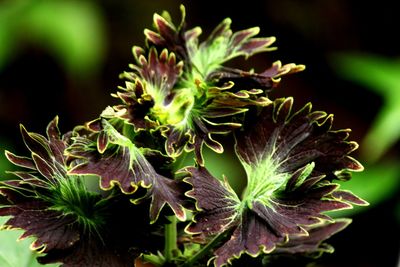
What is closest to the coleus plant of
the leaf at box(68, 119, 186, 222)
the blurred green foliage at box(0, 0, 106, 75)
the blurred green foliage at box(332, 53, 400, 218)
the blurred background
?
the leaf at box(68, 119, 186, 222)

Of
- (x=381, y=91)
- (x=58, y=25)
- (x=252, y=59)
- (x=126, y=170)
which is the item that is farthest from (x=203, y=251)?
(x=252, y=59)

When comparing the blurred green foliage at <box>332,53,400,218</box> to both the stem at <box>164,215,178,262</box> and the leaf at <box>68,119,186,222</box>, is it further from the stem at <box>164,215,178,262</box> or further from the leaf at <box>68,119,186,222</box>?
the leaf at <box>68,119,186,222</box>

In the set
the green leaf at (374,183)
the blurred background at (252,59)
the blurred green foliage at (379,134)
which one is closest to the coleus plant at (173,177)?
the blurred green foliage at (379,134)

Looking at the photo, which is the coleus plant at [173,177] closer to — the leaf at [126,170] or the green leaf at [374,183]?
the leaf at [126,170]

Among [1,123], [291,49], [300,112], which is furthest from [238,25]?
[300,112]

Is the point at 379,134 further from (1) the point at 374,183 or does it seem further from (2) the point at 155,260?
(2) the point at 155,260

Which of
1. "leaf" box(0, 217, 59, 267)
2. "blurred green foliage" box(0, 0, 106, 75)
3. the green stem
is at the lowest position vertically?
"blurred green foliage" box(0, 0, 106, 75)
